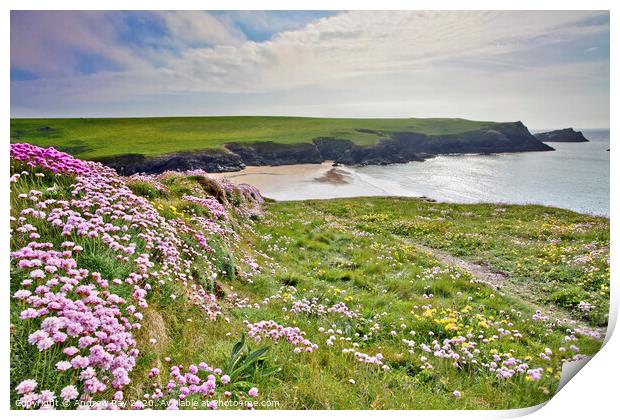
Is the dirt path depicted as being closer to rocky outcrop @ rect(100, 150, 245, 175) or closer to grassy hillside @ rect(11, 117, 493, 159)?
grassy hillside @ rect(11, 117, 493, 159)

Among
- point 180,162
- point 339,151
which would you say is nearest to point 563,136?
point 339,151

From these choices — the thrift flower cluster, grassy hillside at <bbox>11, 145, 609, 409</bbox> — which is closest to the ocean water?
grassy hillside at <bbox>11, 145, 609, 409</bbox>

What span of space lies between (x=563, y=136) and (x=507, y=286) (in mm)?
3886

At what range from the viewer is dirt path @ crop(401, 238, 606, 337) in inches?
252

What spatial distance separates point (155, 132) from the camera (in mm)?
7883

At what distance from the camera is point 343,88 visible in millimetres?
7719

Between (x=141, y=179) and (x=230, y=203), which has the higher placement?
(x=141, y=179)

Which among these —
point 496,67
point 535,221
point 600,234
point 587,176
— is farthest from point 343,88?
point 535,221

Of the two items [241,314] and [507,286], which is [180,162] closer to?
[241,314]
